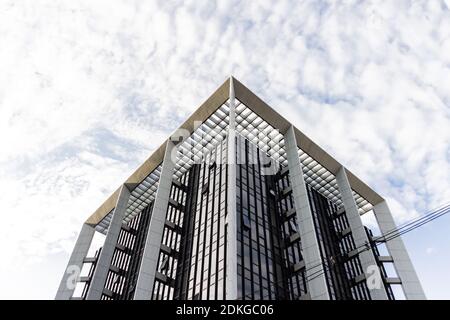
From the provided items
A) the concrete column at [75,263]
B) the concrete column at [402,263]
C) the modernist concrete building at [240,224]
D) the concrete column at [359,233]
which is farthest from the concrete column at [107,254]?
the concrete column at [402,263]

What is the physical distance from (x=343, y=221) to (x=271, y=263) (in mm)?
23618

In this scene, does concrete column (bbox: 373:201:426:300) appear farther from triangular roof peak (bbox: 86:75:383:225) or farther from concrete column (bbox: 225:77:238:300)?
concrete column (bbox: 225:77:238:300)

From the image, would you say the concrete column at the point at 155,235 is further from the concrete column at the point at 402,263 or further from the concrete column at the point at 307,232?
the concrete column at the point at 402,263

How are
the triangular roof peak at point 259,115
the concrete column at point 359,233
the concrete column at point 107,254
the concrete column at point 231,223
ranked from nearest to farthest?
the concrete column at point 231,223 → the concrete column at point 359,233 → the concrete column at point 107,254 → the triangular roof peak at point 259,115

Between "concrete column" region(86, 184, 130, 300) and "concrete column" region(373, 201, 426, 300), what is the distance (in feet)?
120

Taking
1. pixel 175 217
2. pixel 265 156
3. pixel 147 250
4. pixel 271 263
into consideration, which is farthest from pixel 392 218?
pixel 147 250

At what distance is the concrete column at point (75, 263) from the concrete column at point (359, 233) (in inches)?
1552

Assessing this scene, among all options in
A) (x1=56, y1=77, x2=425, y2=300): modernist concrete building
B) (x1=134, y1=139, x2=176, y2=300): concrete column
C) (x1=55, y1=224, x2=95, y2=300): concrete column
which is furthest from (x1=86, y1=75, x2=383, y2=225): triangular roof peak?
(x1=55, y1=224, x2=95, y2=300): concrete column

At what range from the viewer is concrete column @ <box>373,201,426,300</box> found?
4569 cm

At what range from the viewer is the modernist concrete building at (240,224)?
37.0 metres

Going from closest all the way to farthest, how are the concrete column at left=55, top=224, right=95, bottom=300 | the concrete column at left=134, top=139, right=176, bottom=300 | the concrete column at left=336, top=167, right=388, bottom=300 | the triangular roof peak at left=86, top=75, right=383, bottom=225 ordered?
the concrete column at left=134, top=139, right=176, bottom=300 < the concrete column at left=336, top=167, right=388, bottom=300 < the triangular roof peak at left=86, top=75, right=383, bottom=225 < the concrete column at left=55, top=224, right=95, bottom=300

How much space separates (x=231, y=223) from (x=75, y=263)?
109 ft

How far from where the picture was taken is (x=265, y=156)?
2083 inches
